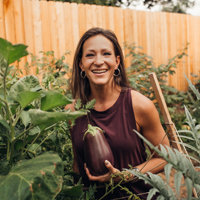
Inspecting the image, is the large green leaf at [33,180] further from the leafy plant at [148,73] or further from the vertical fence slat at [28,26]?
the vertical fence slat at [28,26]

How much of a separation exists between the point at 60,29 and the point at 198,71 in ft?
12.1

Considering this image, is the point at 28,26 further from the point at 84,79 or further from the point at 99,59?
the point at 99,59

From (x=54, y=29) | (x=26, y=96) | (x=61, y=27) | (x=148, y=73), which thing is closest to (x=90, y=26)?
(x=61, y=27)

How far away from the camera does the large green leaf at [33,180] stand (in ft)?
1.60

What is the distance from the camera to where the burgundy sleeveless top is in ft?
4.44

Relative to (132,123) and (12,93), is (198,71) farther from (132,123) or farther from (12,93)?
(12,93)

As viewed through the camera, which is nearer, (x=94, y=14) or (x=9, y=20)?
(x=9, y=20)

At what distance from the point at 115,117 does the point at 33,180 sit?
3.17 ft

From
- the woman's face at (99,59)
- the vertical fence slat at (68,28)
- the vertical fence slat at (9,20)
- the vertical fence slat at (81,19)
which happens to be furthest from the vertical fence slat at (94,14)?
the woman's face at (99,59)

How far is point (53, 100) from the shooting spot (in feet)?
1.88

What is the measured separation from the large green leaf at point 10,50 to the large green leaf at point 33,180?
0.26 m

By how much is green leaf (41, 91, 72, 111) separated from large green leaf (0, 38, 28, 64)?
0.12m

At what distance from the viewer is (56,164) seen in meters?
0.56

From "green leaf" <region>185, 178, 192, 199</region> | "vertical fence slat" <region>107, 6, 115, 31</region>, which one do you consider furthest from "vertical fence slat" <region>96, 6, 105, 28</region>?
"green leaf" <region>185, 178, 192, 199</region>
